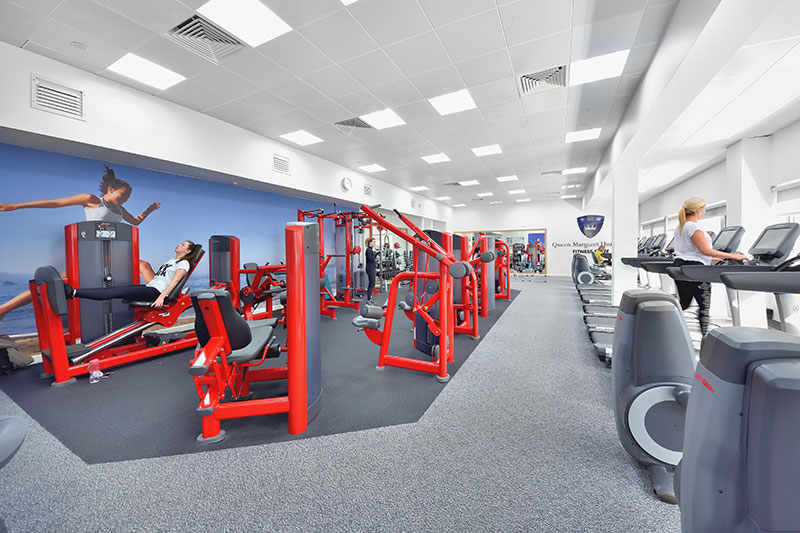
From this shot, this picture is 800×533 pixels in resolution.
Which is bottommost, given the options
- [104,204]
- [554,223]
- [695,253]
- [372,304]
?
[372,304]

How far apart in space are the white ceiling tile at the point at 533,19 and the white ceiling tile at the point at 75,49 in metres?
3.88

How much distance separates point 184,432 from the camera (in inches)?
85.2

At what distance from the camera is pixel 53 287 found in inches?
114

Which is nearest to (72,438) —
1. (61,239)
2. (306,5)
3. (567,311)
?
(61,239)

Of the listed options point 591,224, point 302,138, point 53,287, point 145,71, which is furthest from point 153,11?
point 591,224

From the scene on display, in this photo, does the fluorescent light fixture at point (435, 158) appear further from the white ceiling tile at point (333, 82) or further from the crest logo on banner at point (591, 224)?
the crest logo on banner at point (591, 224)

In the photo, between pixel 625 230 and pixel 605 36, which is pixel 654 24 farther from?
pixel 625 230

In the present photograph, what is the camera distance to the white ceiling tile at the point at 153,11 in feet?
8.95

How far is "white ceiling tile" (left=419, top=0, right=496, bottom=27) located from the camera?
2.77m

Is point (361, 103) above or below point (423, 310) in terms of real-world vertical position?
above

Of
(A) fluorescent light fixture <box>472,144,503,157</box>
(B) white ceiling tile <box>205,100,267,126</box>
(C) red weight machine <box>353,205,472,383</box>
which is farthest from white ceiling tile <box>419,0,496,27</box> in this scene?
(A) fluorescent light fixture <box>472,144,503,157</box>

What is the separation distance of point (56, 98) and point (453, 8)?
13.6 feet

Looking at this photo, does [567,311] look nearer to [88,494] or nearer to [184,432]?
[184,432]

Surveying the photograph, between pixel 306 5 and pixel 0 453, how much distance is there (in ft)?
11.0
